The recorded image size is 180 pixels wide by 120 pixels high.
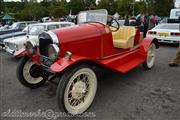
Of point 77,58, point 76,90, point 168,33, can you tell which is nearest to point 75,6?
point 168,33

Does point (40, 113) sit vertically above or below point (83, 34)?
below

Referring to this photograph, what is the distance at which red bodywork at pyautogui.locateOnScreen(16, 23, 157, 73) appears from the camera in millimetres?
3759

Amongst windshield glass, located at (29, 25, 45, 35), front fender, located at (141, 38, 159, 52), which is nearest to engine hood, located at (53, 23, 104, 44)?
front fender, located at (141, 38, 159, 52)

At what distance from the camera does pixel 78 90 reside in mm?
3730

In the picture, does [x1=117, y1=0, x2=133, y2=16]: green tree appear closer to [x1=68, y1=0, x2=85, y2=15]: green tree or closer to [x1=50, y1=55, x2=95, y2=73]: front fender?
[x1=68, y1=0, x2=85, y2=15]: green tree

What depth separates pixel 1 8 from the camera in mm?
47781

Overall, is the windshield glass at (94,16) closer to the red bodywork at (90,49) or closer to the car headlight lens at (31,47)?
the red bodywork at (90,49)

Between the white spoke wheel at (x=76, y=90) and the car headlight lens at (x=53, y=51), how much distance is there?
Result: 0.47m

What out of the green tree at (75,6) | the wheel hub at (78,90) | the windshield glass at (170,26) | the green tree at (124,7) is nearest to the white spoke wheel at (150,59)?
the wheel hub at (78,90)

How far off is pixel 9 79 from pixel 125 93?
2.92 meters

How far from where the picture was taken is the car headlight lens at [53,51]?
12.4ft

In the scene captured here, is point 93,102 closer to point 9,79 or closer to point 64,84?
point 64,84

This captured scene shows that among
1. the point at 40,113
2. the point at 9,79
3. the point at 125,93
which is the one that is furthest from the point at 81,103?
the point at 9,79

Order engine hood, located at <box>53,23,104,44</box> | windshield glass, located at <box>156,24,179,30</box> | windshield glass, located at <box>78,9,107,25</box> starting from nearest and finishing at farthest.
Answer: engine hood, located at <box>53,23,104,44</box>
windshield glass, located at <box>78,9,107,25</box>
windshield glass, located at <box>156,24,179,30</box>
